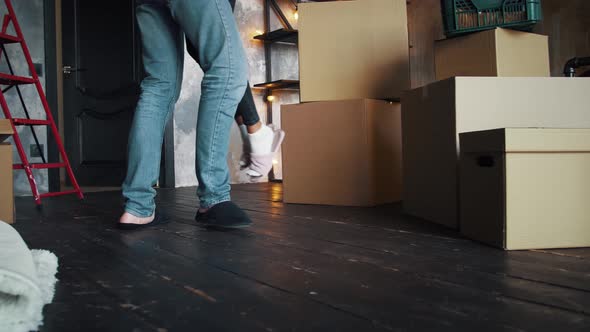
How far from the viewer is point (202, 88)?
56.0 inches

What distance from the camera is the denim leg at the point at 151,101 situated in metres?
1.45

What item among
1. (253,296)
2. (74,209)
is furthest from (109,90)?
(253,296)

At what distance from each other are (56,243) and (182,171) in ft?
8.12

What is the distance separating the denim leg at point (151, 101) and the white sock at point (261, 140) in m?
0.55

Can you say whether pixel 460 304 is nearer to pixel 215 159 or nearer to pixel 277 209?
pixel 215 159

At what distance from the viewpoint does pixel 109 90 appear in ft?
12.4

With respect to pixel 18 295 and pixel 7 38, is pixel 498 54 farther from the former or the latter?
pixel 7 38

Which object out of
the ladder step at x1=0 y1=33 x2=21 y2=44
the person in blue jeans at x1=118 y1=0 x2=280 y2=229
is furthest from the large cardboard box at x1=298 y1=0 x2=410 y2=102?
the ladder step at x1=0 y1=33 x2=21 y2=44

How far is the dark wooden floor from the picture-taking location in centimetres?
64

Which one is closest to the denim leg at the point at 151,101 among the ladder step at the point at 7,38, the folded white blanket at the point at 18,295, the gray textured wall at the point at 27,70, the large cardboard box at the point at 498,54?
the folded white blanket at the point at 18,295

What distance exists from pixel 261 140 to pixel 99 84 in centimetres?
231

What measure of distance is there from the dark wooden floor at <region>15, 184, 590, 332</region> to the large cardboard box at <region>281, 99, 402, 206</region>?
646mm

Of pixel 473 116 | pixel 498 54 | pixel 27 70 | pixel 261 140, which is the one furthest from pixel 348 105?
pixel 27 70

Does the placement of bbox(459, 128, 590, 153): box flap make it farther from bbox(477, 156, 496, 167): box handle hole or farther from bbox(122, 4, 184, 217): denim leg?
bbox(122, 4, 184, 217): denim leg
